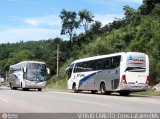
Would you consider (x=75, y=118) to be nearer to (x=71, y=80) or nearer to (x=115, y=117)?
(x=115, y=117)

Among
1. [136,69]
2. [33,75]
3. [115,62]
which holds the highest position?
[115,62]

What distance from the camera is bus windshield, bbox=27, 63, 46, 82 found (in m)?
47.7

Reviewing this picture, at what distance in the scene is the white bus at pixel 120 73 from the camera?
3247 centimetres

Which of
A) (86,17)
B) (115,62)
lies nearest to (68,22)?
(86,17)

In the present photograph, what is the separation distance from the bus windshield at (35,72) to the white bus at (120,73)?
1008cm

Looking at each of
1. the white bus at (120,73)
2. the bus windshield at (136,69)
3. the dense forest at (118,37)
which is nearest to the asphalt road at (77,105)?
the white bus at (120,73)

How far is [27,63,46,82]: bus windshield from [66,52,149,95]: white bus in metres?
10.1

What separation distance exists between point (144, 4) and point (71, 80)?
27.7 m

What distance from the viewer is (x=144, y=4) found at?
221ft

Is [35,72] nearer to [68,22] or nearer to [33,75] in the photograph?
[33,75]

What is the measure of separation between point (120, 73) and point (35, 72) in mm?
17094

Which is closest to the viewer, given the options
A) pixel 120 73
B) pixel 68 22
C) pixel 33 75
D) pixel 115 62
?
pixel 120 73

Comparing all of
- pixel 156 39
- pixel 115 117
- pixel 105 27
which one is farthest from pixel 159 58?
pixel 105 27

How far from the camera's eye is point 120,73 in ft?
107
